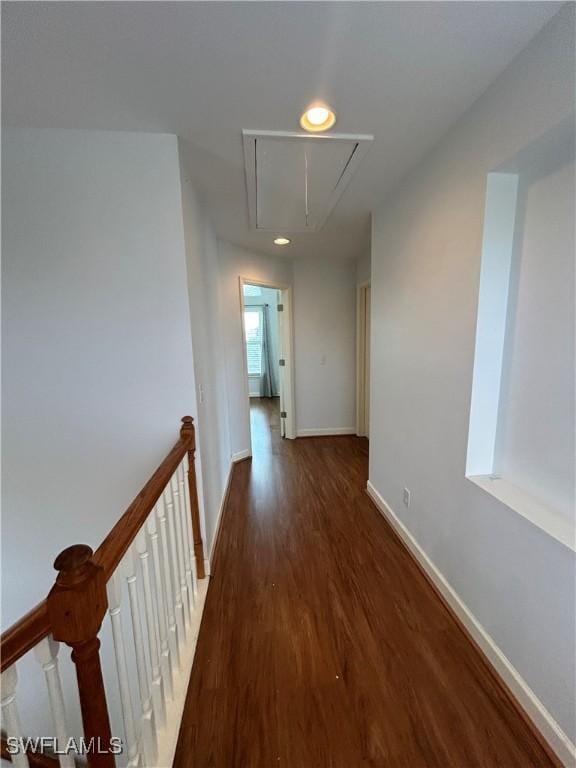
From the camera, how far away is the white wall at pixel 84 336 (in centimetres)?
156

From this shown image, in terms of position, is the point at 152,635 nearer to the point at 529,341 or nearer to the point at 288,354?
the point at 529,341

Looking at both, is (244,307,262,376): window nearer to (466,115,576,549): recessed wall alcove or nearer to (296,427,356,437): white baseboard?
(296,427,356,437): white baseboard

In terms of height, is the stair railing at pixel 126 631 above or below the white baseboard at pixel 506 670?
above

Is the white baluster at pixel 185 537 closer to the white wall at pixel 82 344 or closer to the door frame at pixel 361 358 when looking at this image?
the white wall at pixel 82 344

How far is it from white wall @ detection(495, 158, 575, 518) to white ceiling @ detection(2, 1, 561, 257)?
0.53 meters

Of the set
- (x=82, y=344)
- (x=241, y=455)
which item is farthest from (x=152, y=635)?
(x=241, y=455)

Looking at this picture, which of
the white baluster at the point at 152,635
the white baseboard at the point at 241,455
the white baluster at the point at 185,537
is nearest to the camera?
the white baluster at the point at 152,635

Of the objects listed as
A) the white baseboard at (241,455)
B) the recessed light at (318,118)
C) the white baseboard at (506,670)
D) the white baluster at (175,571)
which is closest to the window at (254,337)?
the white baseboard at (241,455)

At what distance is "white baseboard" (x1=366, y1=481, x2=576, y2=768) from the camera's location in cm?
107

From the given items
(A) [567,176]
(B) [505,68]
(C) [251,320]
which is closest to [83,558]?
(A) [567,176]

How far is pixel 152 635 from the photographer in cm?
106

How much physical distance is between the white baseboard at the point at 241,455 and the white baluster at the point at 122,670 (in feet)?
8.62

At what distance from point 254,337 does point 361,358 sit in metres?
3.51

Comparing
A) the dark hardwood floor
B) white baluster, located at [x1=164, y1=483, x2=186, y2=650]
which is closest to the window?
the dark hardwood floor
